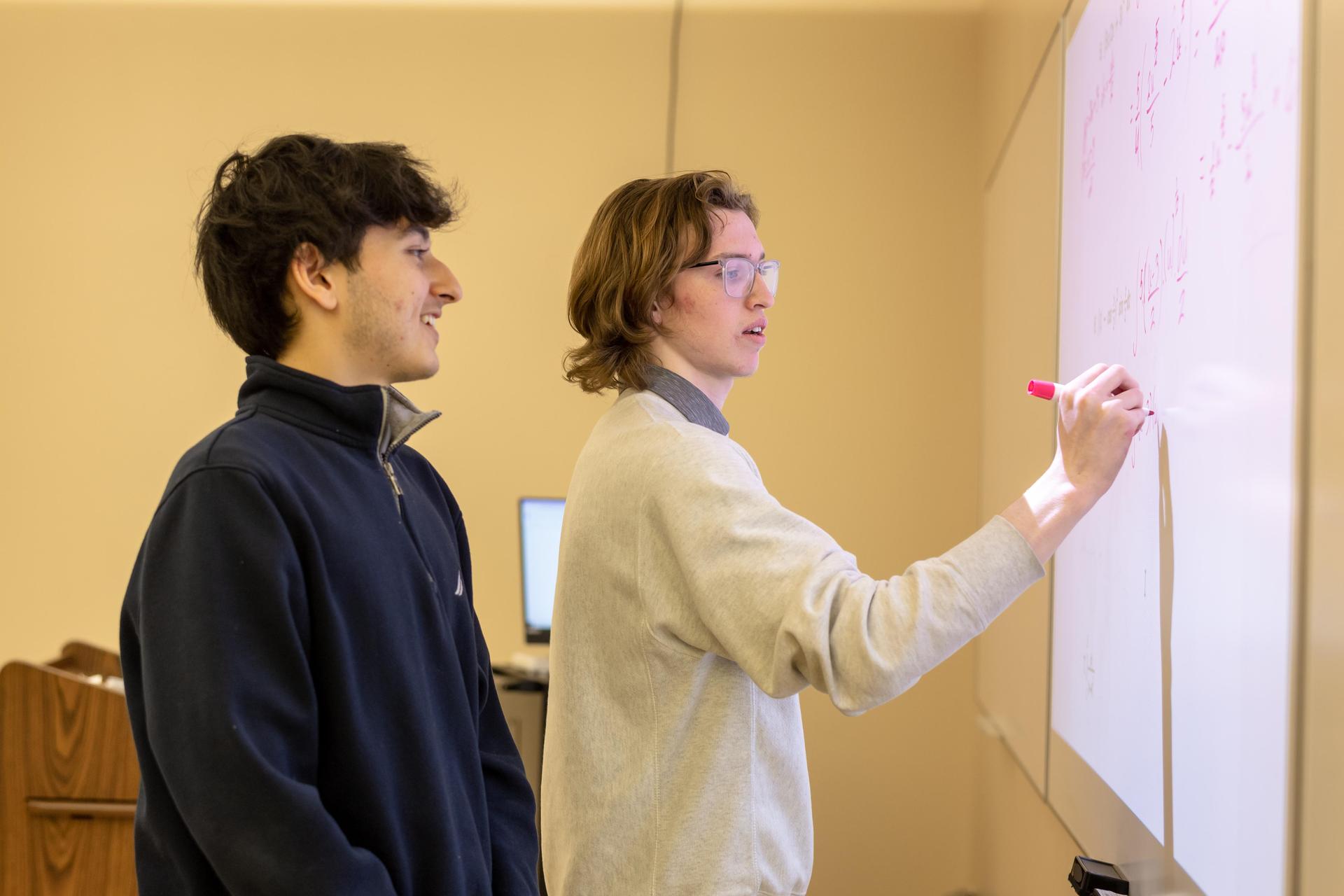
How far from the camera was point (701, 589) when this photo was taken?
111cm

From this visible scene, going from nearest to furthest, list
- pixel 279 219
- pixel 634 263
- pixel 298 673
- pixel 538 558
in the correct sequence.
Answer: pixel 298 673
pixel 279 219
pixel 634 263
pixel 538 558

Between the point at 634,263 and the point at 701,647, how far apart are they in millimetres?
467

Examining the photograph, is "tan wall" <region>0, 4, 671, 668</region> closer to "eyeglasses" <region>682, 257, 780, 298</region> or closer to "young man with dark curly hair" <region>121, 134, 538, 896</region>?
"eyeglasses" <region>682, 257, 780, 298</region>

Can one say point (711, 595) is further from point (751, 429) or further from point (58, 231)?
point (58, 231)

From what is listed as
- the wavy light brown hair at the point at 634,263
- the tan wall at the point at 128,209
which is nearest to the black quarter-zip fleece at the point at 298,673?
the wavy light brown hair at the point at 634,263

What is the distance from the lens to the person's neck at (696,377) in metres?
1.35

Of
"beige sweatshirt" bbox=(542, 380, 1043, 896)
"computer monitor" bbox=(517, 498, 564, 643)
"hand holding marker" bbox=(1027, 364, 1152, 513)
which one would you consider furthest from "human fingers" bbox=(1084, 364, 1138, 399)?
"computer monitor" bbox=(517, 498, 564, 643)

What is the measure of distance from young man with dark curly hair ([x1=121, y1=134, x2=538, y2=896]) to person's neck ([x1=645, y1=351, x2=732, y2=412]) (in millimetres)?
280

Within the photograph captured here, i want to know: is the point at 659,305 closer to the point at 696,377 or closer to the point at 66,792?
the point at 696,377

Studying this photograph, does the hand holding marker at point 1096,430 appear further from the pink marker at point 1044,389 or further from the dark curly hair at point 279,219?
the dark curly hair at point 279,219

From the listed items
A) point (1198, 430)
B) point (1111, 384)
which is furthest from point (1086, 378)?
point (1198, 430)

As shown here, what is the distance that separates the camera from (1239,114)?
92 cm

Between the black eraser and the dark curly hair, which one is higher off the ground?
the dark curly hair

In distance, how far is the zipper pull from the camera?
1.16 metres
